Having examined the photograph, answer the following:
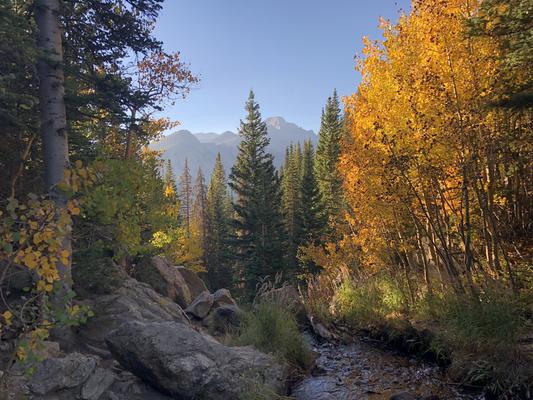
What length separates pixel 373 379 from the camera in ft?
26.2

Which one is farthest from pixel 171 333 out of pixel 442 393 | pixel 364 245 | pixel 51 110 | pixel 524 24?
pixel 364 245

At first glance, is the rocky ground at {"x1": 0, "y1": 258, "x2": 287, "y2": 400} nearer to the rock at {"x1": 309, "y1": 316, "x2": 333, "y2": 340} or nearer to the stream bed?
Result: the stream bed

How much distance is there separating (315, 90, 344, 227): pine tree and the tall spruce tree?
4.99 metres

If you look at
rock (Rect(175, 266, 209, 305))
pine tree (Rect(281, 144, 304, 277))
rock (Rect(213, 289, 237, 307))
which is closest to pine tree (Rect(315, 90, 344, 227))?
pine tree (Rect(281, 144, 304, 277))

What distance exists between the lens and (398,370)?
27.5 ft

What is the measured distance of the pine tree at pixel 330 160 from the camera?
33853 millimetres

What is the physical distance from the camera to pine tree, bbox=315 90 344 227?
33.9m

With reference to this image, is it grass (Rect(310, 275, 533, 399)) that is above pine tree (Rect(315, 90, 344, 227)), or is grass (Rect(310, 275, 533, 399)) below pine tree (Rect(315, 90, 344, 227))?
below

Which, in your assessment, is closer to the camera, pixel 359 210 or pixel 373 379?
pixel 373 379

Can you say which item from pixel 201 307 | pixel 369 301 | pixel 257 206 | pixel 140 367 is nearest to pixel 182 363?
pixel 140 367

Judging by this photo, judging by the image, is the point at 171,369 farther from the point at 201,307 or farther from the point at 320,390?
the point at 201,307

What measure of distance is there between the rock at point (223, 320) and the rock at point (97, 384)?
5.66m

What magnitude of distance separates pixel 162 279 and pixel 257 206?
18021 mm

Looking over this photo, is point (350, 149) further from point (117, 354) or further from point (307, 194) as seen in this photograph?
point (307, 194)
